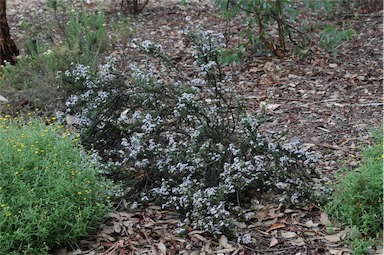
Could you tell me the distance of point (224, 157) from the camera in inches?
132

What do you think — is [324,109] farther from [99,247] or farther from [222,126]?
[99,247]

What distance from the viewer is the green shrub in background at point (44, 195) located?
2.85 m

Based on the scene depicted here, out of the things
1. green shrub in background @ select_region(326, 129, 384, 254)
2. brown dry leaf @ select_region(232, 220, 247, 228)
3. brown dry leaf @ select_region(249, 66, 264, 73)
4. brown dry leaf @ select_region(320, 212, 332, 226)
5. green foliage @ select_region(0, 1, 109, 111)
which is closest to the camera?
green shrub in background @ select_region(326, 129, 384, 254)

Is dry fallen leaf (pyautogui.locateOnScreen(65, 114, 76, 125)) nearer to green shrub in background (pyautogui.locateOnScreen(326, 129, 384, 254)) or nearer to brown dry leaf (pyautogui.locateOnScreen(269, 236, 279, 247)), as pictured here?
brown dry leaf (pyautogui.locateOnScreen(269, 236, 279, 247))

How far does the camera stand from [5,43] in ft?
18.9

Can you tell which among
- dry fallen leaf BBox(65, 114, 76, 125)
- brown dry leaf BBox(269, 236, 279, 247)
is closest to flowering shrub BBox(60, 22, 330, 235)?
brown dry leaf BBox(269, 236, 279, 247)

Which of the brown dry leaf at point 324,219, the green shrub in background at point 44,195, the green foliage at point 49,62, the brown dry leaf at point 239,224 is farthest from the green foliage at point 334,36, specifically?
the green shrub in background at point 44,195

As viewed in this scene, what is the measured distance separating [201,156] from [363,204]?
98cm

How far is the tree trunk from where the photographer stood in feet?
18.8

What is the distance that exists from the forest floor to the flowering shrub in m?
0.13

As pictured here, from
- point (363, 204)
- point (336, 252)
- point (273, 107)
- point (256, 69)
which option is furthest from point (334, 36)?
point (336, 252)

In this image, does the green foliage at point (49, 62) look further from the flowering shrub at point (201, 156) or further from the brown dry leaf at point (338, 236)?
the brown dry leaf at point (338, 236)

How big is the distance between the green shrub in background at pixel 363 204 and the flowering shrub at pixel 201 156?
302mm

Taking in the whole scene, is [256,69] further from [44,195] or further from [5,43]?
[44,195]
